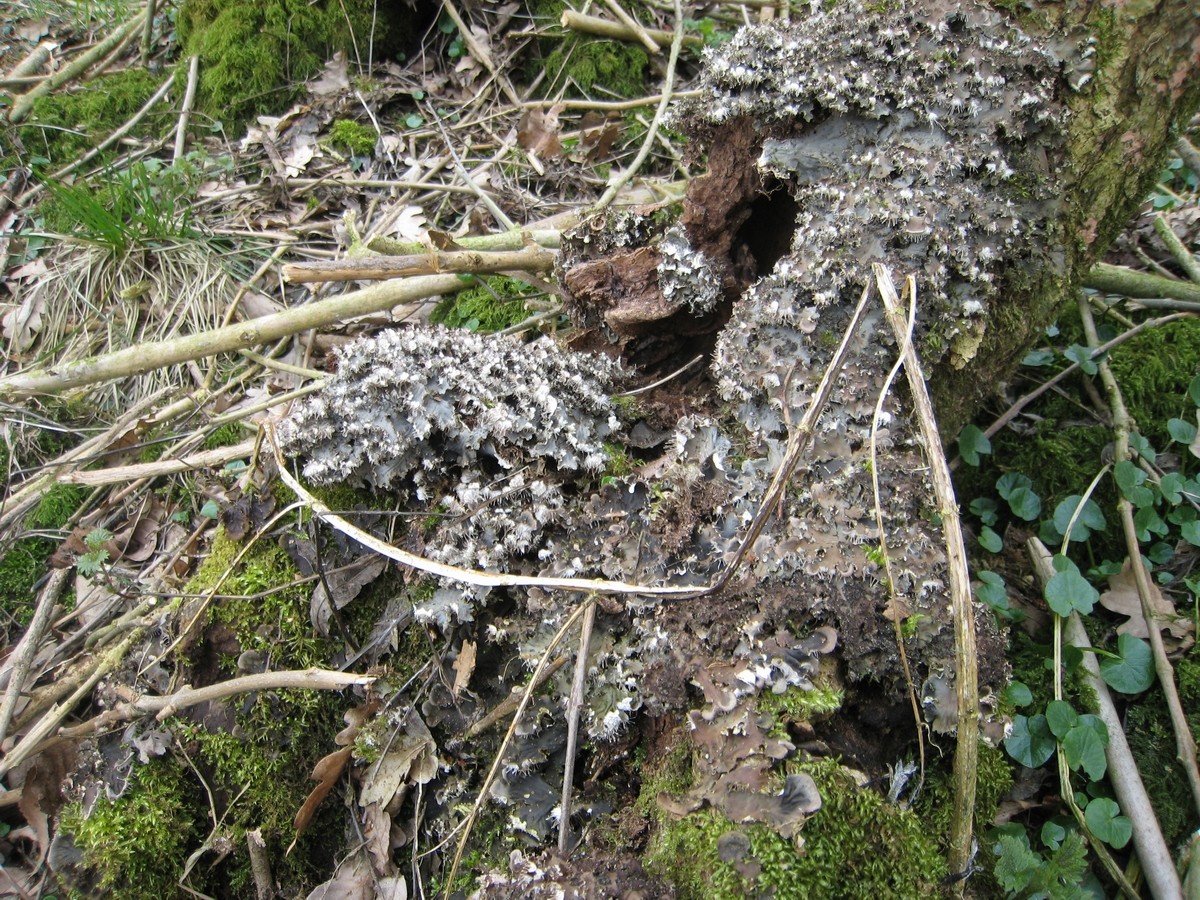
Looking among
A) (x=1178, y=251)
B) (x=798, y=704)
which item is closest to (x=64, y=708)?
(x=798, y=704)

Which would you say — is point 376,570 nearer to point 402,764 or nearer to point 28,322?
point 402,764

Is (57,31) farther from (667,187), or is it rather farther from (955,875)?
(955,875)

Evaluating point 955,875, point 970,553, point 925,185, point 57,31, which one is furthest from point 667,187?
point 57,31

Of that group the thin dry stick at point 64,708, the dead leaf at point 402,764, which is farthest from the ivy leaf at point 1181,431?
the thin dry stick at point 64,708

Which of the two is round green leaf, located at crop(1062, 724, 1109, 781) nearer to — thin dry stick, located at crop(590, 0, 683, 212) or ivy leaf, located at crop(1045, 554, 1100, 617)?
ivy leaf, located at crop(1045, 554, 1100, 617)

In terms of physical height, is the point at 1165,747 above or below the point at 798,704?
below

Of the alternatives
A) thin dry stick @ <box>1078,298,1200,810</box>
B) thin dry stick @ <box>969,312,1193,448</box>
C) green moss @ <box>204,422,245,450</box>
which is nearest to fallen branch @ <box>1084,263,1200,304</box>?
thin dry stick @ <box>969,312,1193,448</box>
